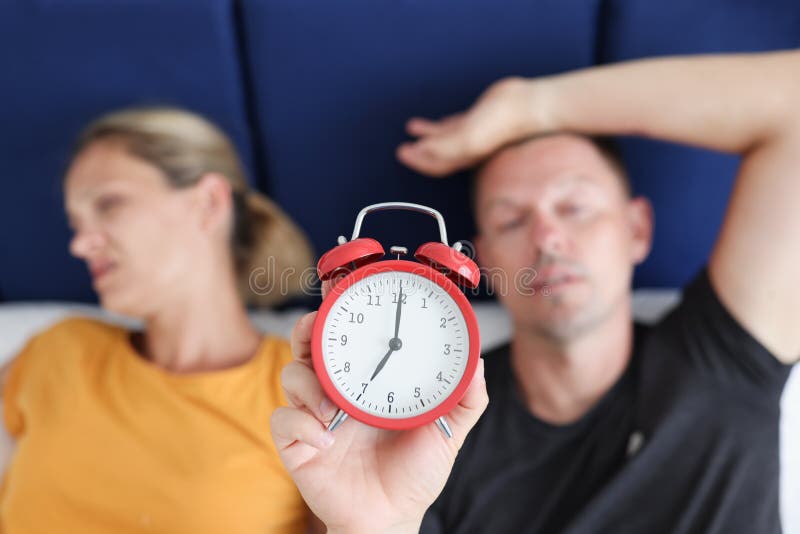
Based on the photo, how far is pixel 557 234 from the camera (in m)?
1.29

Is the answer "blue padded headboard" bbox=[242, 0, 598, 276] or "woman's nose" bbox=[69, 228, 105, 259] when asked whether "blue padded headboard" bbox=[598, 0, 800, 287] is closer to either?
"blue padded headboard" bbox=[242, 0, 598, 276]

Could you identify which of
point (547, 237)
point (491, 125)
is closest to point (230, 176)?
point (491, 125)

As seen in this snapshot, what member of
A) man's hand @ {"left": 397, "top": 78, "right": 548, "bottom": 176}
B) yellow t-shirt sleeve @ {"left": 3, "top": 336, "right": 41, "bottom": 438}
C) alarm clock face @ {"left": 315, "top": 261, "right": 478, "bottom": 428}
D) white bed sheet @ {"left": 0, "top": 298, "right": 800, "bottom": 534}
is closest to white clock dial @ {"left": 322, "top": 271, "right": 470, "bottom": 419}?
alarm clock face @ {"left": 315, "top": 261, "right": 478, "bottom": 428}

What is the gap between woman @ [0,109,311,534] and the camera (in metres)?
1.21

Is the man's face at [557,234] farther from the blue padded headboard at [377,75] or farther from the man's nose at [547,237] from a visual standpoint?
the blue padded headboard at [377,75]

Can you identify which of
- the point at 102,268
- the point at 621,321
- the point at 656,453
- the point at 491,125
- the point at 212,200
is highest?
the point at 491,125

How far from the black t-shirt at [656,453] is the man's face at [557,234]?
0.53 feet

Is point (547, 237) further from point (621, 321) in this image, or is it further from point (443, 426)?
point (443, 426)

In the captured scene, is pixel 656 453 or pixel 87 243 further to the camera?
pixel 87 243

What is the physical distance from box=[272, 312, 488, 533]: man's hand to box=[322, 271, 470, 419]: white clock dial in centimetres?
5

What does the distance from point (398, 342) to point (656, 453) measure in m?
0.67

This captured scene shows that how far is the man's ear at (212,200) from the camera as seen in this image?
1.45m

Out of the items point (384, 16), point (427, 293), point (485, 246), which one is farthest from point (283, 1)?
point (427, 293)

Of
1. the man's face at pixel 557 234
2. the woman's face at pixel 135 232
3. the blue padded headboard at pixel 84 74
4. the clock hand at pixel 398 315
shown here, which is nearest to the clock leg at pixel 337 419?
the clock hand at pixel 398 315
